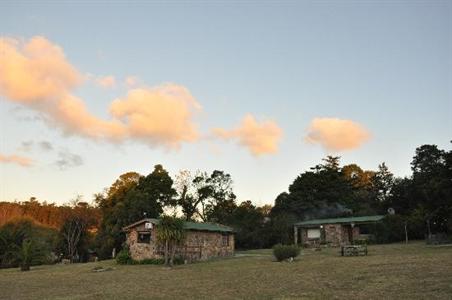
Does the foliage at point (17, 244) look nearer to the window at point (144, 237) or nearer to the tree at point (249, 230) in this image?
the window at point (144, 237)

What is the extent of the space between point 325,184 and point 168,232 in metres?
37.7

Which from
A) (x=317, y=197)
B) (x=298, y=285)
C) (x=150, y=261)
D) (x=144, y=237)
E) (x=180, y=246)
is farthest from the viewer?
(x=317, y=197)

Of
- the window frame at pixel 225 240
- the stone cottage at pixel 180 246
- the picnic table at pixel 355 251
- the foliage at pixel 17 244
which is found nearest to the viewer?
the picnic table at pixel 355 251

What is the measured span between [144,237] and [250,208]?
88.5 ft

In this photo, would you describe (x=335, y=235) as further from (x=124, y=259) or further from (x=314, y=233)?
(x=124, y=259)

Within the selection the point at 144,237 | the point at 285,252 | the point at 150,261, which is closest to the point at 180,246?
the point at 150,261

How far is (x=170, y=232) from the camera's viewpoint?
33.5m

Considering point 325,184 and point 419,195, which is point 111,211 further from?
point 419,195

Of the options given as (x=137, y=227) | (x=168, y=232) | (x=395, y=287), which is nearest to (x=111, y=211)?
(x=137, y=227)

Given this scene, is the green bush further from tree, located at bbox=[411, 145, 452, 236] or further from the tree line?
tree, located at bbox=[411, 145, 452, 236]

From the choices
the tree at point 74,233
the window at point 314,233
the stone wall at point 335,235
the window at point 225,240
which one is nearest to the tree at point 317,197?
the window at point 314,233

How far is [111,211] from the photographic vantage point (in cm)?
5088

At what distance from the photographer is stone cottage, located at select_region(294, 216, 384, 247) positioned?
1819 inches

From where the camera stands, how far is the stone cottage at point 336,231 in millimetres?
46194
